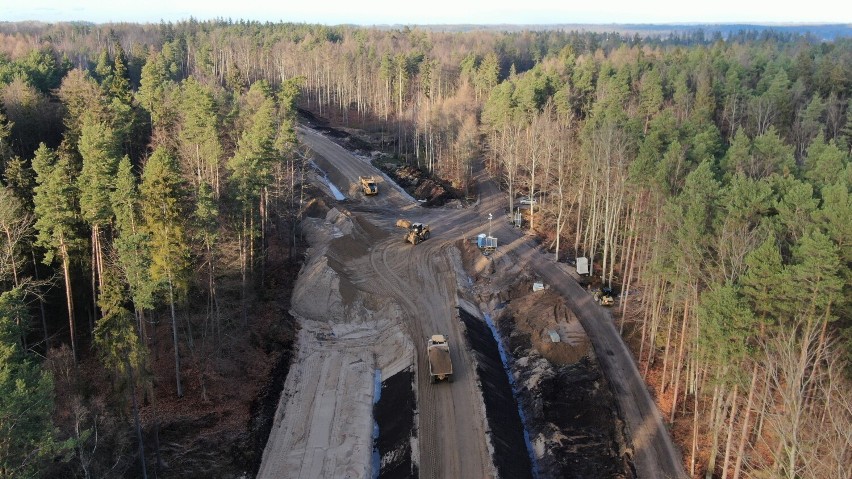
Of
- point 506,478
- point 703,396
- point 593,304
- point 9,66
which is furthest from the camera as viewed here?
point 9,66

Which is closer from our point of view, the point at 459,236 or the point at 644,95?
the point at 459,236

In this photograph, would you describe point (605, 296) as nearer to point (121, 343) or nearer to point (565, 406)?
point (565, 406)

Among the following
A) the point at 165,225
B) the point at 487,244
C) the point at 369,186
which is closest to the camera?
the point at 165,225

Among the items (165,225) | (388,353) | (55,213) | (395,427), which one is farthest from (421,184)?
(55,213)

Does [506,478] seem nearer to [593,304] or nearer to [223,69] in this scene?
[593,304]

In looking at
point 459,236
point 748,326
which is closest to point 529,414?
point 748,326

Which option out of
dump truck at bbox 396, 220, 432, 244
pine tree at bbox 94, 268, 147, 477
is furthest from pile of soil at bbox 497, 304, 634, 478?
pine tree at bbox 94, 268, 147, 477

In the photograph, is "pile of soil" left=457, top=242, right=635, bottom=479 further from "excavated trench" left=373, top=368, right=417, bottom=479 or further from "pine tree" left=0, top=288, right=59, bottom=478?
"pine tree" left=0, top=288, right=59, bottom=478
